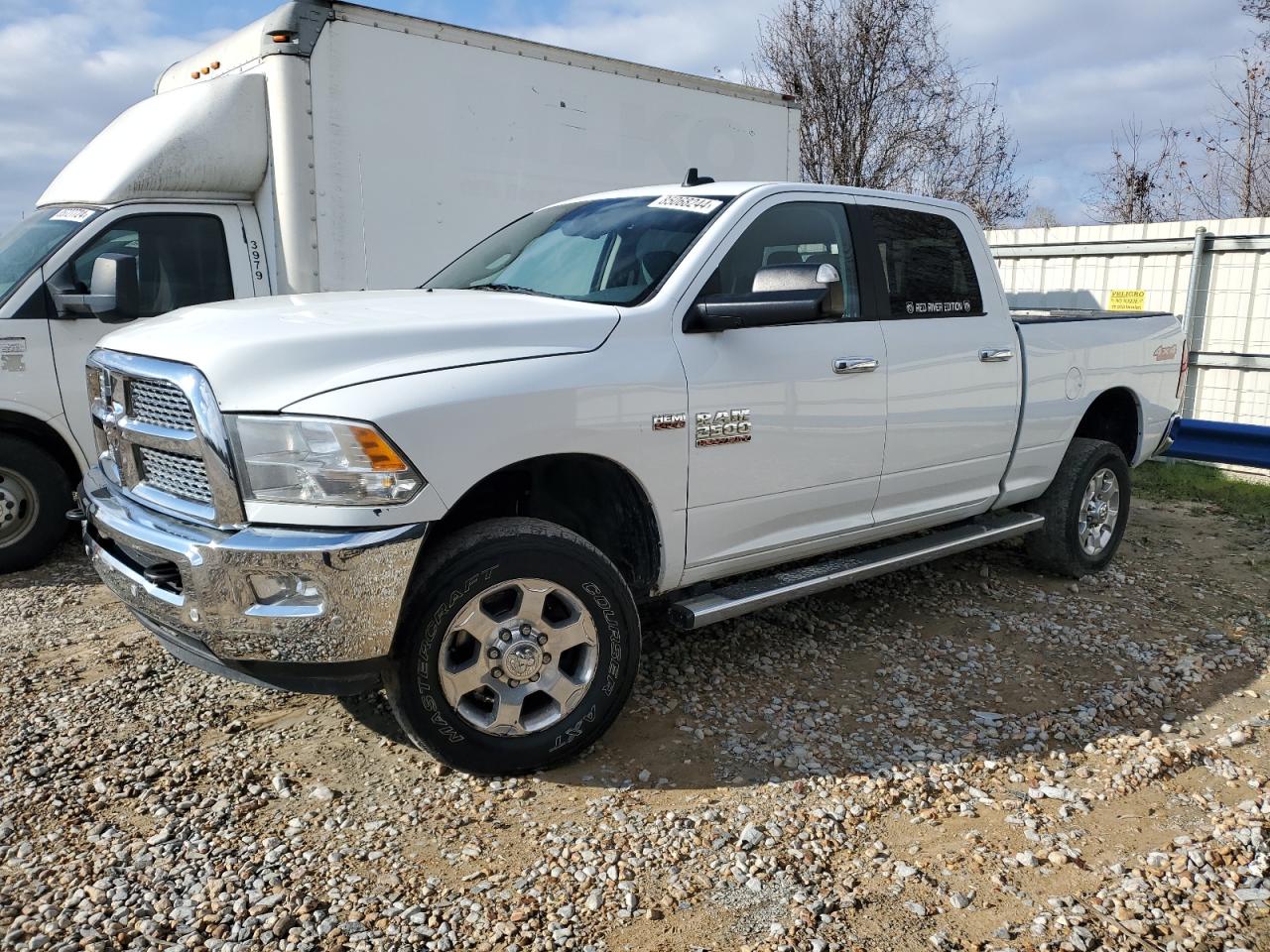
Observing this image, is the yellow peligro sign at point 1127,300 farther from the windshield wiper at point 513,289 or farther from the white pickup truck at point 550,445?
the windshield wiper at point 513,289

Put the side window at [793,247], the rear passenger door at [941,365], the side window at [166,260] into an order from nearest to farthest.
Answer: the side window at [793,247] < the rear passenger door at [941,365] < the side window at [166,260]

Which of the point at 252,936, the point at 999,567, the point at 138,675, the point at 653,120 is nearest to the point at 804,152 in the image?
the point at 653,120

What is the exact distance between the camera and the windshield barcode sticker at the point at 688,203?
4.07 metres

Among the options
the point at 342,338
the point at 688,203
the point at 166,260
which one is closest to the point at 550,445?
the point at 342,338

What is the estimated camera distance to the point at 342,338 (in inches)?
121

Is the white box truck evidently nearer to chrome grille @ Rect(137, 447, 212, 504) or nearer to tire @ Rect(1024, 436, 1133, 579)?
chrome grille @ Rect(137, 447, 212, 504)

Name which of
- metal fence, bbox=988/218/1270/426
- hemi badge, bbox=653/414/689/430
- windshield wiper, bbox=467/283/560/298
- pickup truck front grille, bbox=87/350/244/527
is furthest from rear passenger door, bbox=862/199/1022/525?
metal fence, bbox=988/218/1270/426

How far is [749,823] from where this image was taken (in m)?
3.13

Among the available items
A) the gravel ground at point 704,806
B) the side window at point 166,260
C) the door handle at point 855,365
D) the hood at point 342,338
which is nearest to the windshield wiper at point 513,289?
the hood at point 342,338

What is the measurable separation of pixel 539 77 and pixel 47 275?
11.7 ft

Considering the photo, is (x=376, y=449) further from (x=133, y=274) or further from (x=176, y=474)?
(x=133, y=274)

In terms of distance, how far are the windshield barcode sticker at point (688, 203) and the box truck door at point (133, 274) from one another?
3.03 m

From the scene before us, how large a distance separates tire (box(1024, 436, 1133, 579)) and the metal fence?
454cm

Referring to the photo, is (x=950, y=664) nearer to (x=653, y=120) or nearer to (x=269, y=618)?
(x=269, y=618)
